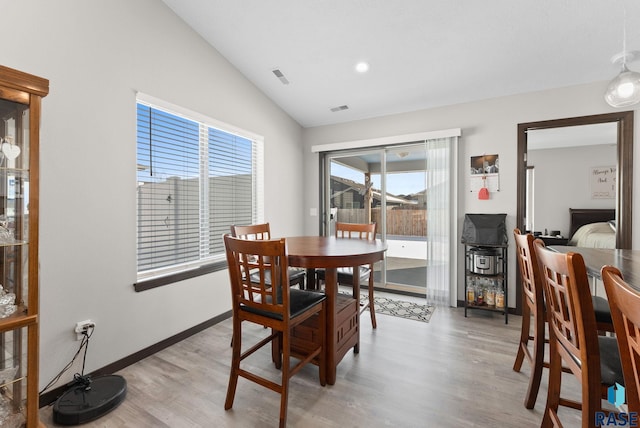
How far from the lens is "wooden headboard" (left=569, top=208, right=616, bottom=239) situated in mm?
4855

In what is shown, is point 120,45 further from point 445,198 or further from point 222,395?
point 445,198

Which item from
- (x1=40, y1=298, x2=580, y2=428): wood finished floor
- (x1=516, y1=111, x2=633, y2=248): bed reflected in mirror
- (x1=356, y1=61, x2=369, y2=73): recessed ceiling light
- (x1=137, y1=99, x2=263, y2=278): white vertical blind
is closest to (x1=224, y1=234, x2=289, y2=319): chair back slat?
(x1=40, y1=298, x2=580, y2=428): wood finished floor

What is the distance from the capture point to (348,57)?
9.02ft

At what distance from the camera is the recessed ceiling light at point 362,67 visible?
9.24 feet

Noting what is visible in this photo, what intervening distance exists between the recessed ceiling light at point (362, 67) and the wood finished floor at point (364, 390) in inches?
106

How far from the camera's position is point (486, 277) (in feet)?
10.0

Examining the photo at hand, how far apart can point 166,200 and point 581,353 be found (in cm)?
288

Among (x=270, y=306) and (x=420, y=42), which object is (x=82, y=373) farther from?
(x=420, y=42)

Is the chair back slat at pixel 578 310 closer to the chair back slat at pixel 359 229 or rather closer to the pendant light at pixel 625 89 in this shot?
the pendant light at pixel 625 89

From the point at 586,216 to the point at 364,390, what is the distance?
18.4ft

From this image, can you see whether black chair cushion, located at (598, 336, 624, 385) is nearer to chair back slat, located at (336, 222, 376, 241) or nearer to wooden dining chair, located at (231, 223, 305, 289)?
chair back slat, located at (336, 222, 376, 241)

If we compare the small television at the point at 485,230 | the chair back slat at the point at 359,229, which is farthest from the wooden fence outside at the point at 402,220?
the chair back slat at the point at 359,229

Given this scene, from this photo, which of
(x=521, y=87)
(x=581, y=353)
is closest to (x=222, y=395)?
(x=581, y=353)

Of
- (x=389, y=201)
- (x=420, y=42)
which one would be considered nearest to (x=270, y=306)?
(x=420, y=42)
